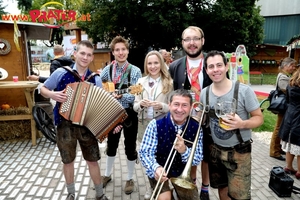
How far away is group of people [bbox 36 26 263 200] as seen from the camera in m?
2.39

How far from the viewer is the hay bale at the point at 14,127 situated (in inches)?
229

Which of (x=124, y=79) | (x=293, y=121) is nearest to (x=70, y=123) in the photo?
(x=124, y=79)

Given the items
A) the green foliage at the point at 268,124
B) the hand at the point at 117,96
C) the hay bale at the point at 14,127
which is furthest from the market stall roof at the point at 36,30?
the green foliage at the point at 268,124

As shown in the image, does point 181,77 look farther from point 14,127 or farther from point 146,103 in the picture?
point 14,127

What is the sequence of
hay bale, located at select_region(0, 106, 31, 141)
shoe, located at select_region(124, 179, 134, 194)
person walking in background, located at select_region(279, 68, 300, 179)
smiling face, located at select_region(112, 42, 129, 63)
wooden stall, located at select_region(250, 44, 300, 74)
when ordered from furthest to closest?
wooden stall, located at select_region(250, 44, 300, 74) → hay bale, located at select_region(0, 106, 31, 141) → person walking in background, located at select_region(279, 68, 300, 179) → shoe, located at select_region(124, 179, 134, 194) → smiling face, located at select_region(112, 42, 129, 63)

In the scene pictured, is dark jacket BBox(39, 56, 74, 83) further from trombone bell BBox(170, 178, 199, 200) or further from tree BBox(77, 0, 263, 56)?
tree BBox(77, 0, 263, 56)

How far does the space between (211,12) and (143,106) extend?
15.8 metres

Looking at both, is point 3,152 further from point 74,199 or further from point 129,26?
point 129,26

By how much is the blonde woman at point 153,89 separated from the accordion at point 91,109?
408 millimetres

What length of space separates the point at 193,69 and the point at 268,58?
2708cm

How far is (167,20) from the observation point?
15.5 meters

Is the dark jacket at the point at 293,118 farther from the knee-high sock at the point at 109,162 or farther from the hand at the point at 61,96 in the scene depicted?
the hand at the point at 61,96

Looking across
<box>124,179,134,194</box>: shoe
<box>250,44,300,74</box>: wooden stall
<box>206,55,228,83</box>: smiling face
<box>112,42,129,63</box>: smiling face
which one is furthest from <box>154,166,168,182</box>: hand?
<box>250,44,300,74</box>: wooden stall

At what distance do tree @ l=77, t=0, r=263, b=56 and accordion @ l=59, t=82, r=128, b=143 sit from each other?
1340cm
